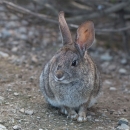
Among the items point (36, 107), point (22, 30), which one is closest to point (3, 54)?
point (22, 30)

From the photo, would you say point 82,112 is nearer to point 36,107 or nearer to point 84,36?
point 36,107

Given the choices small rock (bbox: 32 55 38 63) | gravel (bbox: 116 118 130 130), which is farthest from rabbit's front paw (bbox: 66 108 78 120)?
small rock (bbox: 32 55 38 63)

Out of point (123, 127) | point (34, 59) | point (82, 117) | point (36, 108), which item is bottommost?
point (123, 127)

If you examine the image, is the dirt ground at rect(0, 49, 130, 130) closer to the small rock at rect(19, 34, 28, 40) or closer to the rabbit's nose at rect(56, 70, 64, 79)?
the rabbit's nose at rect(56, 70, 64, 79)

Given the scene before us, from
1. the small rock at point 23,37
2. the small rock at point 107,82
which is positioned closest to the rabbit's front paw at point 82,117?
the small rock at point 107,82

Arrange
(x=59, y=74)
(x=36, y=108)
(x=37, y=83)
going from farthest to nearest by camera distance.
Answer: (x=37, y=83)
(x=36, y=108)
(x=59, y=74)

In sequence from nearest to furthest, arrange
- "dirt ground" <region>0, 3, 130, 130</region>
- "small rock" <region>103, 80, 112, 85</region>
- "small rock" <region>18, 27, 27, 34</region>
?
"dirt ground" <region>0, 3, 130, 130</region> → "small rock" <region>103, 80, 112, 85</region> → "small rock" <region>18, 27, 27, 34</region>
